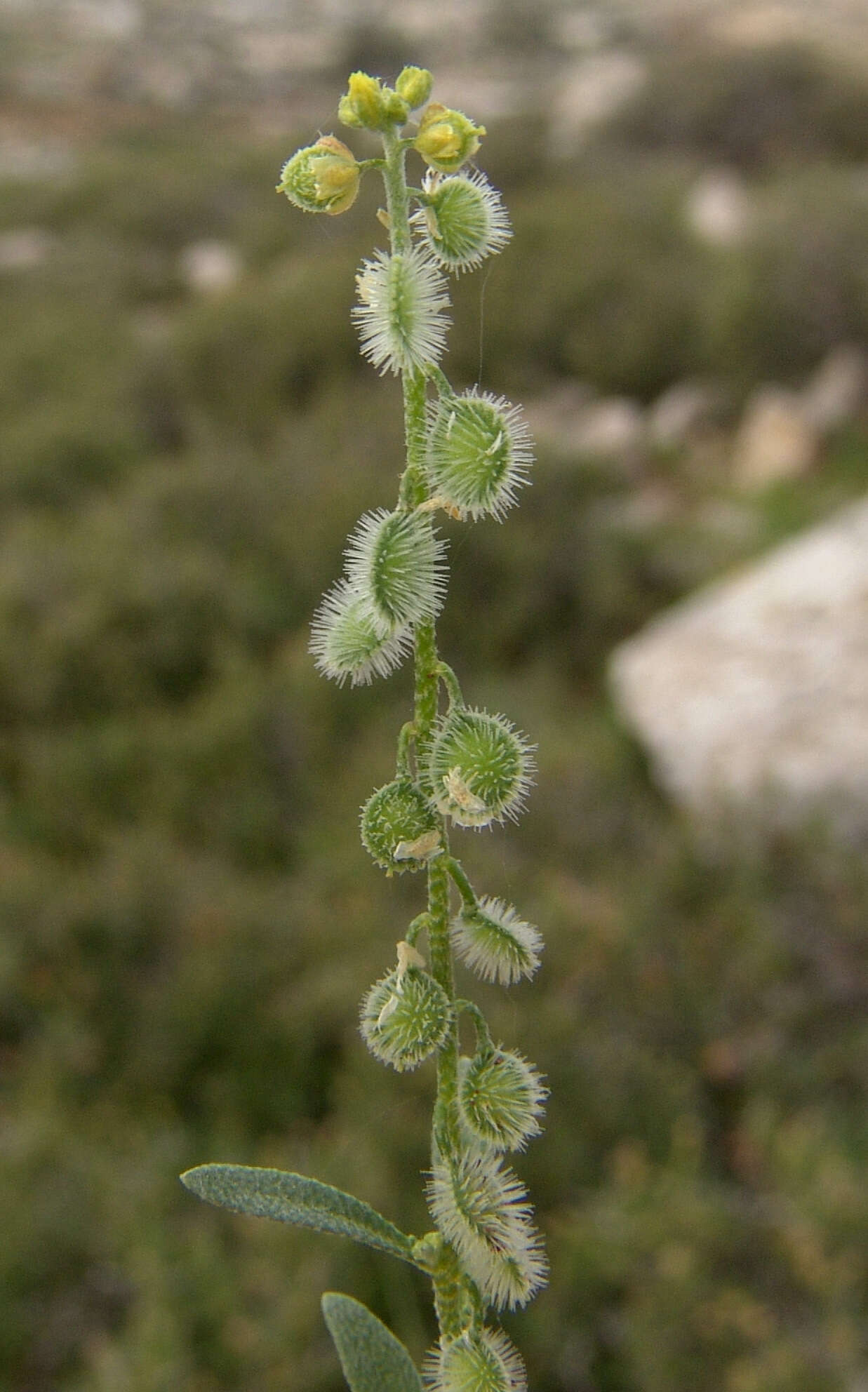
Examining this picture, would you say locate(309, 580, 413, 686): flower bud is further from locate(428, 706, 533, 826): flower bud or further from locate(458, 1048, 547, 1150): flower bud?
locate(458, 1048, 547, 1150): flower bud

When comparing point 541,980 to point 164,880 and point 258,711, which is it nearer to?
point 164,880

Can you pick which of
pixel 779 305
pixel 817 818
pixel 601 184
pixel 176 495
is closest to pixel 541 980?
pixel 817 818

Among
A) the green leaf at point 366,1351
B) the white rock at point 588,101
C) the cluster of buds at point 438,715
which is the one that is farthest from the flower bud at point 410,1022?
the white rock at point 588,101

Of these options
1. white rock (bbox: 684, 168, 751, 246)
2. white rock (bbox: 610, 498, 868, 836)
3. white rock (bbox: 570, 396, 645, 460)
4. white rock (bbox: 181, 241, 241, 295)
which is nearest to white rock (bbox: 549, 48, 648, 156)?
white rock (bbox: 684, 168, 751, 246)

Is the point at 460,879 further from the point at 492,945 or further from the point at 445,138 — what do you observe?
the point at 445,138

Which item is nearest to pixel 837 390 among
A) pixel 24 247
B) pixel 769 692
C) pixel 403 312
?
pixel 769 692
